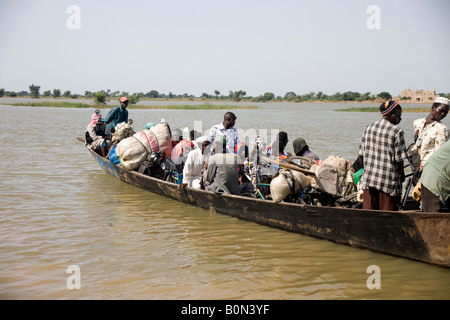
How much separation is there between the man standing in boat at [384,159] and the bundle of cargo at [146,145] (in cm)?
391

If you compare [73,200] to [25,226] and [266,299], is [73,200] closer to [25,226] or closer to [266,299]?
[25,226]

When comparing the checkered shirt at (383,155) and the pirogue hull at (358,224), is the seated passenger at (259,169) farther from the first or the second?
the checkered shirt at (383,155)

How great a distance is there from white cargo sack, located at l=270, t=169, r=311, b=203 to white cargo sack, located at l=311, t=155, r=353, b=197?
161mm

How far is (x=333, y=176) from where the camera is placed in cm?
521

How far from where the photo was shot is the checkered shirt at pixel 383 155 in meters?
4.43

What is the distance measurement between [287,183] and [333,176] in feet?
1.71

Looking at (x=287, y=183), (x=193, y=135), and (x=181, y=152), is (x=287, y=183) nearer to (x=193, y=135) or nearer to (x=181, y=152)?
(x=181, y=152)

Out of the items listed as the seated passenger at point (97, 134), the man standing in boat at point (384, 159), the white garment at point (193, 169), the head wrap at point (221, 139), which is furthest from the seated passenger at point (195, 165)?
the seated passenger at point (97, 134)

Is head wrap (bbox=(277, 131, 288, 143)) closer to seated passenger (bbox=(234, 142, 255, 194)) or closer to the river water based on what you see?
seated passenger (bbox=(234, 142, 255, 194))

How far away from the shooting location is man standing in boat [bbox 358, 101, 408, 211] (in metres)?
4.43

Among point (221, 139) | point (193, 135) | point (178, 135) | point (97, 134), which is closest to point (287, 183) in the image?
point (221, 139)

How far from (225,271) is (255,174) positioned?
5.51 ft

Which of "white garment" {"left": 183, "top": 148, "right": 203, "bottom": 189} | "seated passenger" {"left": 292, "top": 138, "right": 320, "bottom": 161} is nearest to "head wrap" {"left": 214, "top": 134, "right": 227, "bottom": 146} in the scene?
"white garment" {"left": 183, "top": 148, "right": 203, "bottom": 189}
